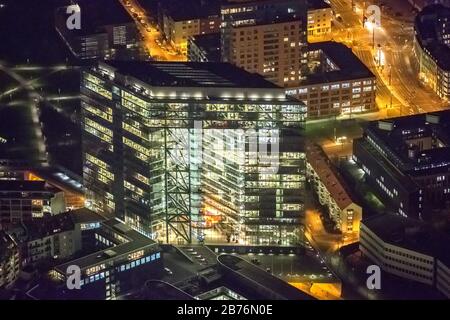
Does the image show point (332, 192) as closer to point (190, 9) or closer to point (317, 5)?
point (317, 5)

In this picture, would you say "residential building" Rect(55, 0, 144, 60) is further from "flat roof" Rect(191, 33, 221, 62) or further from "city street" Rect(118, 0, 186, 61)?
"flat roof" Rect(191, 33, 221, 62)

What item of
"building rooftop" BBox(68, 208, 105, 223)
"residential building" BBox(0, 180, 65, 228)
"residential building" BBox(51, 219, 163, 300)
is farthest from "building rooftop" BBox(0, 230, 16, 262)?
"residential building" BBox(0, 180, 65, 228)

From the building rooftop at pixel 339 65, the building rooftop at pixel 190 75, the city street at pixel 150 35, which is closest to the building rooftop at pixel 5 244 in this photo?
the building rooftop at pixel 190 75

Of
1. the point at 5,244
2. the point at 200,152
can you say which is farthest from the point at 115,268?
the point at 200,152

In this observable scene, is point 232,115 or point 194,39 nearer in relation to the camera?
point 232,115

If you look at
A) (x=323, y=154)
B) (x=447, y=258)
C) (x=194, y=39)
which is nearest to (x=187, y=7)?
(x=194, y=39)

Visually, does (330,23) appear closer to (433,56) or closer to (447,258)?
(433,56)
